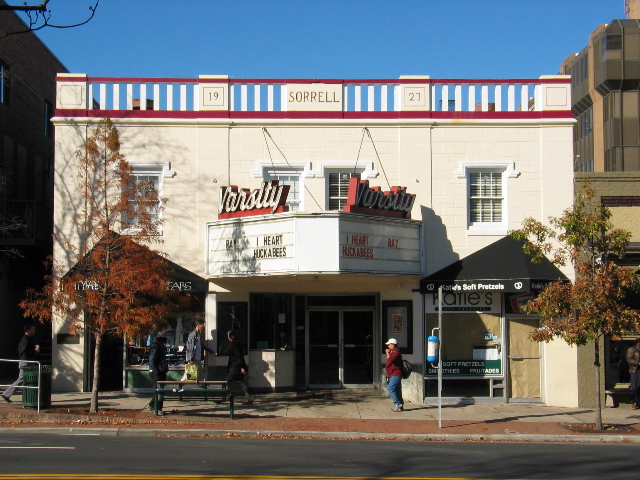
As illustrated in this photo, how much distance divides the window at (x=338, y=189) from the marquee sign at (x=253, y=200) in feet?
7.14

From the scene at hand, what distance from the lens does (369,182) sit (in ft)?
56.4

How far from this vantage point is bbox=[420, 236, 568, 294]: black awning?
1631 cm

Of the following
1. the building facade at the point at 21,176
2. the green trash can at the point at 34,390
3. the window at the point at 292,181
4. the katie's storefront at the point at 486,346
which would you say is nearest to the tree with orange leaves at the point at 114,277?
the green trash can at the point at 34,390

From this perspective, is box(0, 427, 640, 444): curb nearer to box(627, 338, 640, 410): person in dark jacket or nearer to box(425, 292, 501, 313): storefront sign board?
box(627, 338, 640, 410): person in dark jacket

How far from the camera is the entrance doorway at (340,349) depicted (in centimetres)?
1906

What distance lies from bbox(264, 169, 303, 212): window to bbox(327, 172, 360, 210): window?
0.74 m

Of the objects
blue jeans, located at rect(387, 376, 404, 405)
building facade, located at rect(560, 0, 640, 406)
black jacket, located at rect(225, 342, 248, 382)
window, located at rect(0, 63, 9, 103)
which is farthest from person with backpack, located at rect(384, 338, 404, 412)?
building facade, located at rect(560, 0, 640, 406)

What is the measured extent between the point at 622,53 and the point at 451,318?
35.8m

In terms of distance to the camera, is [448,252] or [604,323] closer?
[604,323]

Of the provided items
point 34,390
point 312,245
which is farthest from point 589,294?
point 34,390

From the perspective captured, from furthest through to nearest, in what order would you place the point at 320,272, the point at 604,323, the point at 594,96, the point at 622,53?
the point at 594,96
the point at 622,53
the point at 320,272
the point at 604,323

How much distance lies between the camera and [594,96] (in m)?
49.6

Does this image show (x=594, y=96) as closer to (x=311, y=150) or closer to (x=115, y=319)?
(x=311, y=150)

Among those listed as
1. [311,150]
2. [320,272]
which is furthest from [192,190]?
[320,272]
